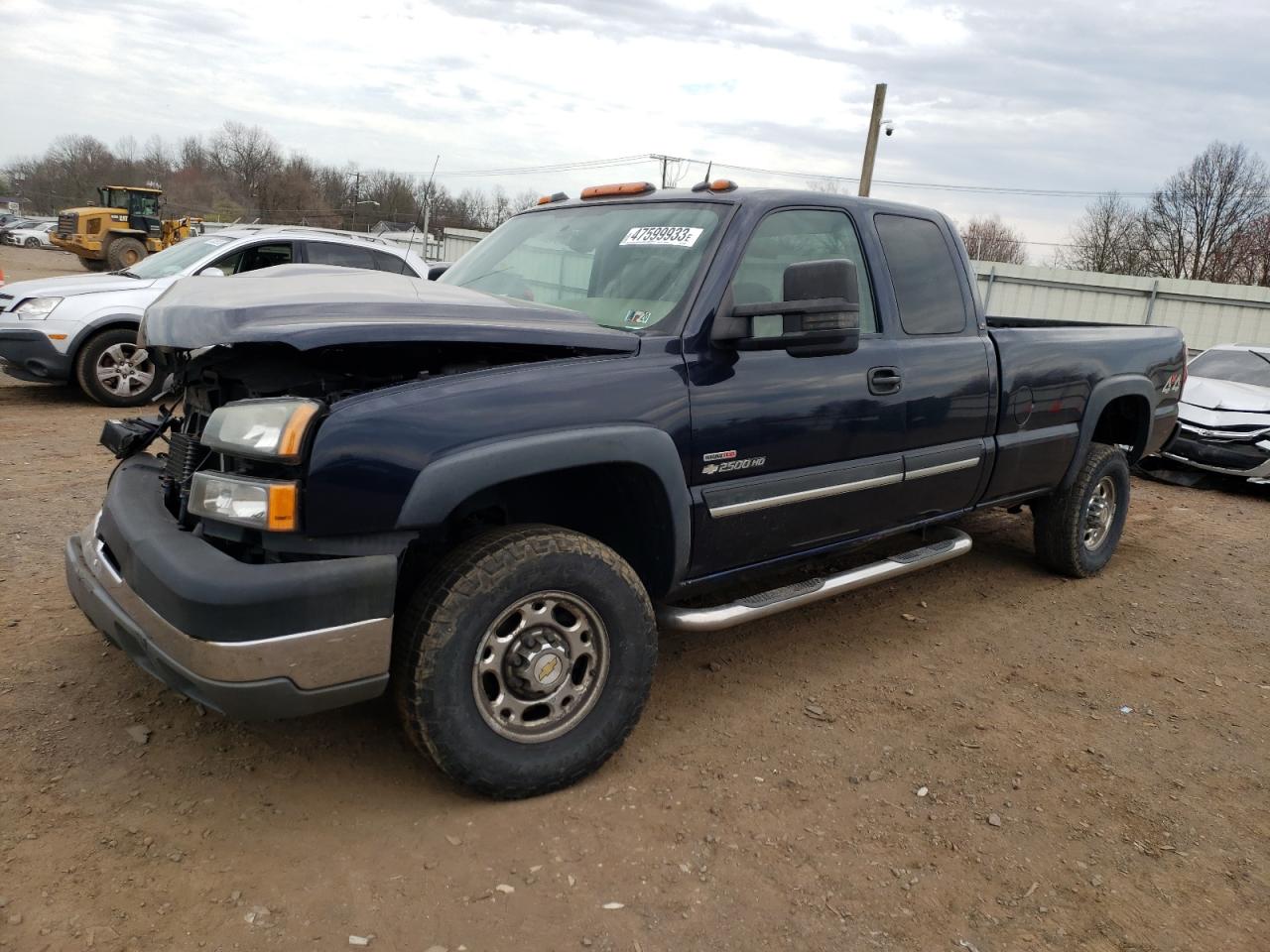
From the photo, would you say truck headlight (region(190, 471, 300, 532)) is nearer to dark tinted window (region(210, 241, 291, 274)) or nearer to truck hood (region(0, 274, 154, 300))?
dark tinted window (region(210, 241, 291, 274))

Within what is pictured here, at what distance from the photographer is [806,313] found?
3137 millimetres

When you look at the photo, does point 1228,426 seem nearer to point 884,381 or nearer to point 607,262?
point 884,381

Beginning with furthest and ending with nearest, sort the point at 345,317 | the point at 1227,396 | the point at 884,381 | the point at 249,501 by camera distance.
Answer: the point at 1227,396, the point at 884,381, the point at 345,317, the point at 249,501

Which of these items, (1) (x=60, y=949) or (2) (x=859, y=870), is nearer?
(1) (x=60, y=949)

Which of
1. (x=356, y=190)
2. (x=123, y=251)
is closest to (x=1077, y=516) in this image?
(x=123, y=251)

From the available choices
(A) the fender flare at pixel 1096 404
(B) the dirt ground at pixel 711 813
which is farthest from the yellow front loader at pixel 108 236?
(A) the fender flare at pixel 1096 404

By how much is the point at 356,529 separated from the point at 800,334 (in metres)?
1.60

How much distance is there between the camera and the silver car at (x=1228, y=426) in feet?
27.5

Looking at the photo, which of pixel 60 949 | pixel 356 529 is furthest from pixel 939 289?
pixel 60 949

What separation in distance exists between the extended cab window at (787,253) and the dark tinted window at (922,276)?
8.3 inches

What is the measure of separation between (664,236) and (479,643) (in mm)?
1733

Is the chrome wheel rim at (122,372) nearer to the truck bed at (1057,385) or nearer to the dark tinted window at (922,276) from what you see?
the dark tinted window at (922,276)

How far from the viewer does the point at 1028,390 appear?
4598 millimetres

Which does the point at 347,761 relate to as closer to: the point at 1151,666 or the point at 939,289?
the point at 939,289
